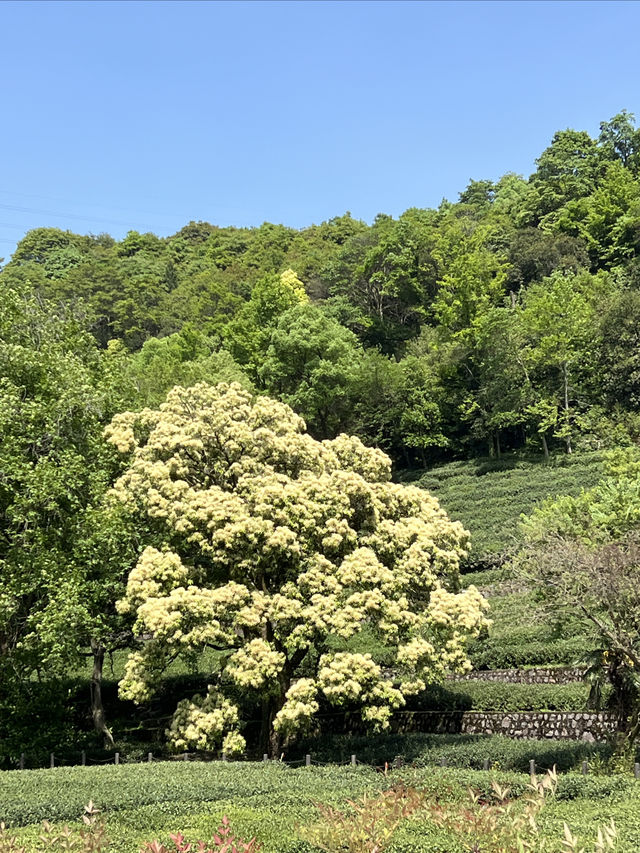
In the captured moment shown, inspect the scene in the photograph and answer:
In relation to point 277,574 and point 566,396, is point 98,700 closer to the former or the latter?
point 277,574

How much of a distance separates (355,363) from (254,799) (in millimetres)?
34569

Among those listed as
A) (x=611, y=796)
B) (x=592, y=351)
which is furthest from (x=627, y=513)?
(x=592, y=351)

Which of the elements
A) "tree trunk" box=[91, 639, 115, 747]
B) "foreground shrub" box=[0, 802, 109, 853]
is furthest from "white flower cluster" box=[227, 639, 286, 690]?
"foreground shrub" box=[0, 802, 109, 853]

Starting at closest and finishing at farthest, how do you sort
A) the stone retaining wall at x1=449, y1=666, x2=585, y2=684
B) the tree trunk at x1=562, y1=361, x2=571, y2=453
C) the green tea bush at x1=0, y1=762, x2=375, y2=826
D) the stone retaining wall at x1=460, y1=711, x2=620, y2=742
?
the green tea bush at x1=0, y1=762, x2=375, y2=826 < the stone retaining wall at x1=460, y1=711, x2=620, y2=742 < the stone retaining wall at x1=449, y1=666, x2=585, y2=684 < the tree trunk at x1=562, y1=361, x2=571, y2=453

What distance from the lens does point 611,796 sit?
977cm

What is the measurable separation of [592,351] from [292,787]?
38.4 metres

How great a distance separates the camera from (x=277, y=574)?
1669 cm

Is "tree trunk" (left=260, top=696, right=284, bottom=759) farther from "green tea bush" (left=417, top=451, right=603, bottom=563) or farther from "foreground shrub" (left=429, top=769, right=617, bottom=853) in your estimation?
"green tea bush" (left=417, top=451, right=603, bottom=563)

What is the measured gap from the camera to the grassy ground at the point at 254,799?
7.71 m

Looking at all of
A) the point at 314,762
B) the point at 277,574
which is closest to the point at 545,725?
the point at 314,762

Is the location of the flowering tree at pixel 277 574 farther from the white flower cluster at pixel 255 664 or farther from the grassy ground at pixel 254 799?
the grassy ground at pixel 254 799

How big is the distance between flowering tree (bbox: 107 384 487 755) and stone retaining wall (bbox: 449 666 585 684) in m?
4.74

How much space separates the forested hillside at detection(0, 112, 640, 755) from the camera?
1778 centimetres

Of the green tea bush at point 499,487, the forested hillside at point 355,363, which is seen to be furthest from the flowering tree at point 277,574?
the green tea bush at point 499,487
